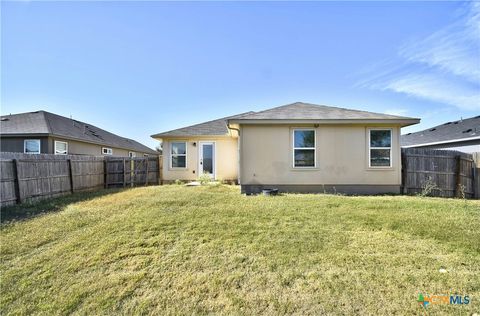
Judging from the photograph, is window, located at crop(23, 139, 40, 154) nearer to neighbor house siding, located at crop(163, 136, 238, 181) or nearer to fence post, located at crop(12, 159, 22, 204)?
fence post, located at crop(12, 159, 22, 204)

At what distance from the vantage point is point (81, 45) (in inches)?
374

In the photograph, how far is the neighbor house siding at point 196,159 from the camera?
42.9 feet

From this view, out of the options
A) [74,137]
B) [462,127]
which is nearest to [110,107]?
[74,137]

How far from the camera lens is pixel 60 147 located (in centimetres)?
1352

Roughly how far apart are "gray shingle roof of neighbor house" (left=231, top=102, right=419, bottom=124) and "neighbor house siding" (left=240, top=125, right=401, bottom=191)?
388 mm

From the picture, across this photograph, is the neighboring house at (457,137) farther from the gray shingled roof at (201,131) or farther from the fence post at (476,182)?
the gray shingled roof at (201,131)

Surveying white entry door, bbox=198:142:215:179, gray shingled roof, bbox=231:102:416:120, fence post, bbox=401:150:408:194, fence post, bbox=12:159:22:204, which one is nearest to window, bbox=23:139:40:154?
fence post, bbox=12:159:22:204

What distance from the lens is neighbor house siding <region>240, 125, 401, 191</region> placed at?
29.1 feet

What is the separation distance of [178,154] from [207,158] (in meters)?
1.75

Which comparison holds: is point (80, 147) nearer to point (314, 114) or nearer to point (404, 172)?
point (314, 114)

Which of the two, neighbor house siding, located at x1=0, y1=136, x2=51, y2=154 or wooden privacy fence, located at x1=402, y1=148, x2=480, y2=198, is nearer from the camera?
wooden privacy fence, located at x1=402, y1=148, x2=480, y2=198

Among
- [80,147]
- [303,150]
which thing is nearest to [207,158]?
[303,150]

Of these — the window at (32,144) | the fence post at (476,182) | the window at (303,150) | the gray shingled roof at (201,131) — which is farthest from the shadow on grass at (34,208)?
the fence post at (476,182)

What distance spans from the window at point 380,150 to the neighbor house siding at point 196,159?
22.8ft
